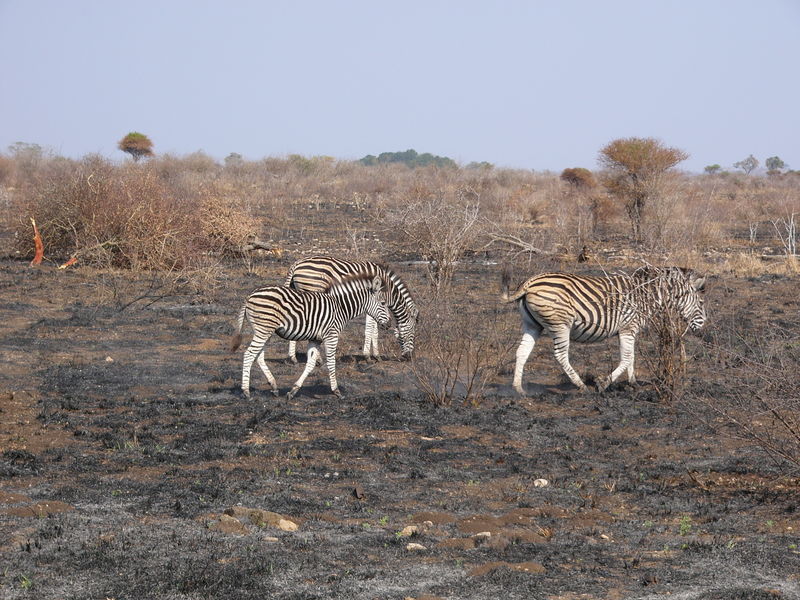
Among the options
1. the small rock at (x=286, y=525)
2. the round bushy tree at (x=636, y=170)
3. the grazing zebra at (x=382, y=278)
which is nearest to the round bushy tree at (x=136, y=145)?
the round bushy tree at (x=636, y=170)

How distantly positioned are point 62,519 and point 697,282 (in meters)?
8.02

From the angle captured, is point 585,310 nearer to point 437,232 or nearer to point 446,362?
point 446,362

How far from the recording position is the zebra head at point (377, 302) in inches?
495

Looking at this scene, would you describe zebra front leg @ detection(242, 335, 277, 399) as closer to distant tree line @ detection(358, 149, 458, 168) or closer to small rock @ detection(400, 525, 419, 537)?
small rock @ detection(400, 525, 419, 537)

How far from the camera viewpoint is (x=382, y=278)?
13492 millimetres

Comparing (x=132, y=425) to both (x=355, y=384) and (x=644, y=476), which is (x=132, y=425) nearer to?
(x=355, y=384)

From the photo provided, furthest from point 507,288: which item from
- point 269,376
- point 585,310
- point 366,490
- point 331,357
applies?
point 366,490

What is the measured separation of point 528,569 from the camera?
5.86 metres

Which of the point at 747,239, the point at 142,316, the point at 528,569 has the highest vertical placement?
the point at 747,239

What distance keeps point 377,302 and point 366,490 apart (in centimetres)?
529

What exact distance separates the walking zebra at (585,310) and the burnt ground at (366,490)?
46cm

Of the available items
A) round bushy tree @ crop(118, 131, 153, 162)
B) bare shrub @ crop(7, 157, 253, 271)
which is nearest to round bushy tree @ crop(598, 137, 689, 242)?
bare shrub @ crop(7, 157, 253, 271)

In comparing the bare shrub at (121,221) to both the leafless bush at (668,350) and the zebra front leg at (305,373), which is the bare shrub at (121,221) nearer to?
the zebra front leg at (305,373)

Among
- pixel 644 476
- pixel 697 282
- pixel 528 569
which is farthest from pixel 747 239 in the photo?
pixel 528 569
